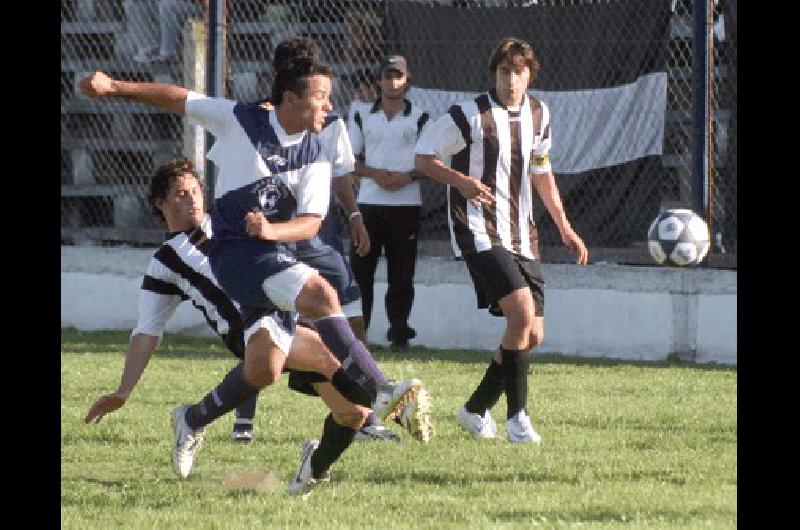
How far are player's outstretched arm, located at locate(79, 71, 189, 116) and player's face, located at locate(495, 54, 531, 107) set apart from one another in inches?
88.0

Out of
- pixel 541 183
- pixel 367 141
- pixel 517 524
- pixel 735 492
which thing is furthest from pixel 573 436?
pixel 367 141

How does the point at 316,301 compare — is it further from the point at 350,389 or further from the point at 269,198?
the point at 269,198

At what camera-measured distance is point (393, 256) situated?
13.7 meters

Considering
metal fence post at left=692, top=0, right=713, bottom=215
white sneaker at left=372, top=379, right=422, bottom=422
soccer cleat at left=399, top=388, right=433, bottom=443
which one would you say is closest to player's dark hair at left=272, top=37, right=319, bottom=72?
white sneaker at left=372, top=379, right=422, bottom=422

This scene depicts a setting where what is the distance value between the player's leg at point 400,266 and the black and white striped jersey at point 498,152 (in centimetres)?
408

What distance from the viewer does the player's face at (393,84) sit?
13297 millimetres

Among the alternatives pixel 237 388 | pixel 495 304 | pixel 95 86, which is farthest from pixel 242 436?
pixel 95 86

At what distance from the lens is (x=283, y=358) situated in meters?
7.44

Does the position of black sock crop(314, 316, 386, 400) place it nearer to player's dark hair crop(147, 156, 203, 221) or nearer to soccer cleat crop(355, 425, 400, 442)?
player's dark hair crop(147, 156, 203, 221)

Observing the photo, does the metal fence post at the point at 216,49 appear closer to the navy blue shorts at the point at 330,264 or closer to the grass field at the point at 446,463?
the grass field at the point at 446,463

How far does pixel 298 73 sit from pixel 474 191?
1.86 meters

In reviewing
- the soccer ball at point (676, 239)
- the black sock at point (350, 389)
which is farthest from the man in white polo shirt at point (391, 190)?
the black sock at point (350, 389)

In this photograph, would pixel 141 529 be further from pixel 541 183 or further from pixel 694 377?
pixel 694 377

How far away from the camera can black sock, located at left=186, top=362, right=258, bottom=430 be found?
7602 mm
